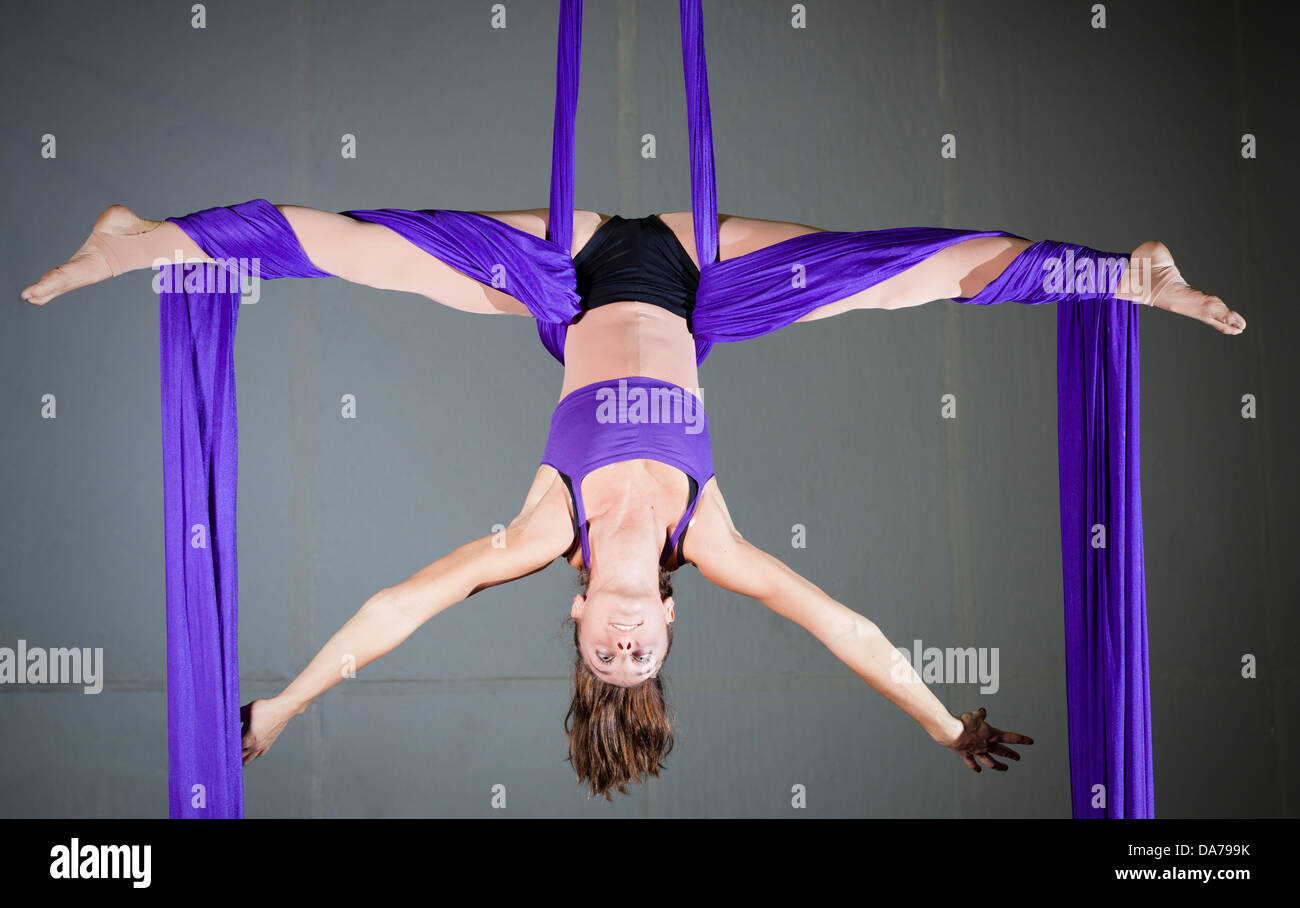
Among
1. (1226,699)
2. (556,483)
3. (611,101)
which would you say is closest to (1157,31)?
(611,101)

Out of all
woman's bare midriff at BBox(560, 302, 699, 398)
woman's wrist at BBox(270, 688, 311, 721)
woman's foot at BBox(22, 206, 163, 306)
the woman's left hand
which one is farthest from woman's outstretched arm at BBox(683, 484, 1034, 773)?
woman's foot at BBox(22, 206, 163, 306)

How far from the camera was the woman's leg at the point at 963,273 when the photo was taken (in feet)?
9.29

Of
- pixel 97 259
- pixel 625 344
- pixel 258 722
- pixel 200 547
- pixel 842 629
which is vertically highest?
pixel 97 259

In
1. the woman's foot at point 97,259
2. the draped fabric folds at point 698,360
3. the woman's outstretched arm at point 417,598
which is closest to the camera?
the woman's foot at point 97,259

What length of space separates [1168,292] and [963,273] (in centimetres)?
51

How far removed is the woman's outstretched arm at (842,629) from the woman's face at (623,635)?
209mm

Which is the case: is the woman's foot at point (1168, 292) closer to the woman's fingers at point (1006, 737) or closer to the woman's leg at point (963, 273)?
the woman's leg at point (963, 273)

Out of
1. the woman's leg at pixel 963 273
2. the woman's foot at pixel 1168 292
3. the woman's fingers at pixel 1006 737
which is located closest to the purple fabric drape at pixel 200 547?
the woman's leg at pixel 963 273

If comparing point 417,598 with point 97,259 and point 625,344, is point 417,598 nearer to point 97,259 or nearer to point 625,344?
point 625,344

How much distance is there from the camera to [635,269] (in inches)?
114

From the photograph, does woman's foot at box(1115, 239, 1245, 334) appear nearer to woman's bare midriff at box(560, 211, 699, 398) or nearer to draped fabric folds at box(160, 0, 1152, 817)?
draped fabric folds at box(160, 0, 1152, 817)

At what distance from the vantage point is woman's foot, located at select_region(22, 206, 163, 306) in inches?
98.7

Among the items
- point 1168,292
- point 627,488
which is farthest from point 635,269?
point 1168,292

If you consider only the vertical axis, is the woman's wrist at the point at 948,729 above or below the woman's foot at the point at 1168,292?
below
